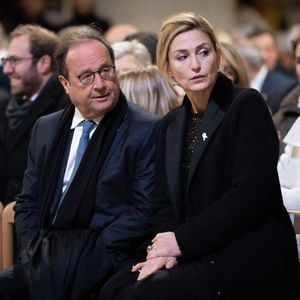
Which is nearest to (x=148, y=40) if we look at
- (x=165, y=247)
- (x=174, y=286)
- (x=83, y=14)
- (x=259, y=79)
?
(x=259, y=79)

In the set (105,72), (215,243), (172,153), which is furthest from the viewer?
(105,72)

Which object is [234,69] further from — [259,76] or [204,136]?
[259,76]

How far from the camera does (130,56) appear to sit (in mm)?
5402

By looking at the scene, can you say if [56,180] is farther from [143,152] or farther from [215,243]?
[215,243]

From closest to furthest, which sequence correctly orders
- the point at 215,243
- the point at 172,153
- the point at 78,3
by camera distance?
the point at 215,243 < the point at 172,153 < the point at 78,3

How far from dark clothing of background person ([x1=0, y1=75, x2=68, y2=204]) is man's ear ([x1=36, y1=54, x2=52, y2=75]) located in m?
0.20

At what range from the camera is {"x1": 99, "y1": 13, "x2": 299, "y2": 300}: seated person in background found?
367cm

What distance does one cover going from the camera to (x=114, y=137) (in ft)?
13.7

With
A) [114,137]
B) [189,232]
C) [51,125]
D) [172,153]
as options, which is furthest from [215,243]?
[51,125]

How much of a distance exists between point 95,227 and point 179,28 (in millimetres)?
997

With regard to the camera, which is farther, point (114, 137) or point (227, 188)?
point (114, 137)

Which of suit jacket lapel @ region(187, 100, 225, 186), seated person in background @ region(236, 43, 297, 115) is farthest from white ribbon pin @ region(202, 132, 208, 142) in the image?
seated person in background @ region(236, 43, 297, 115)

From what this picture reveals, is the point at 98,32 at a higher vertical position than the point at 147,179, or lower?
higher

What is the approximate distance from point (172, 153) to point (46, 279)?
31.8 inches
